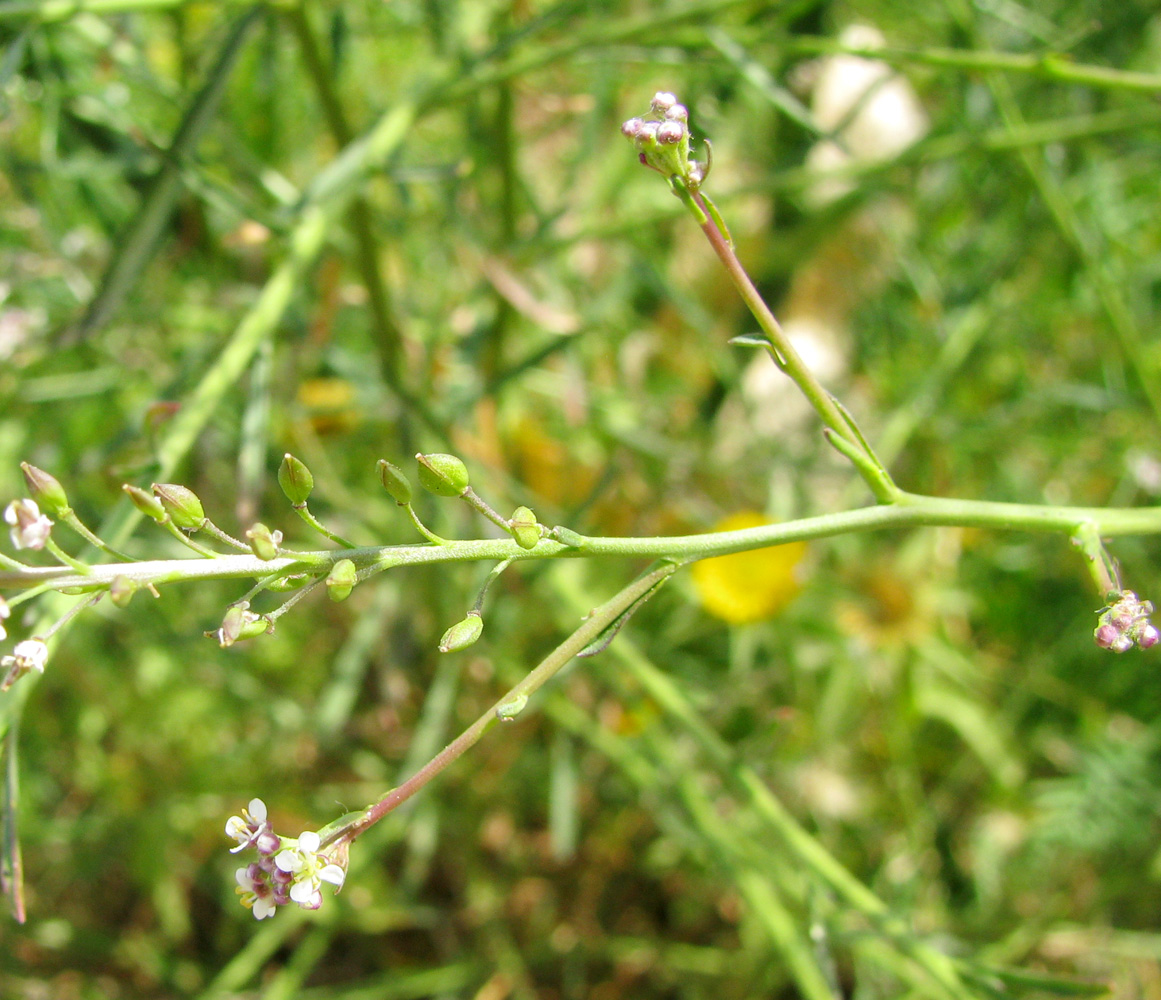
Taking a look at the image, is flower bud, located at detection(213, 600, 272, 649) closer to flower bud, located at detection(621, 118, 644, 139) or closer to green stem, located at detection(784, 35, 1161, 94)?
flower bud, located at detection(621, 118, 644, 139)

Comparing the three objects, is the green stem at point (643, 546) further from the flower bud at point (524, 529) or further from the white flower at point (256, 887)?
the white flower at point (256, 887)

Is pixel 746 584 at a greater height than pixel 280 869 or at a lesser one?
greater

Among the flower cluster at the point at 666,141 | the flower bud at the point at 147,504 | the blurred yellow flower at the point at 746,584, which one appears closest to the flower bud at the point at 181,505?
the flower bud at the point at 147,504

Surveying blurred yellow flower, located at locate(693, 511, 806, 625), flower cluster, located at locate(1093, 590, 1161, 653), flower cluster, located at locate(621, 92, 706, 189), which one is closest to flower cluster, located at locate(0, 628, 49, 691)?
flower cluster, located at locate(621, 92, 706, 189)

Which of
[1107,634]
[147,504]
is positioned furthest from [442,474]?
[1107,634]

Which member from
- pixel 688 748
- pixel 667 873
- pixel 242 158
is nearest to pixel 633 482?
pixel 688 748

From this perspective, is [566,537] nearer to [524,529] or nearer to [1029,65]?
[524,529]

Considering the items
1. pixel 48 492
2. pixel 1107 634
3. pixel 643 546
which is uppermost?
pixel 48 492
